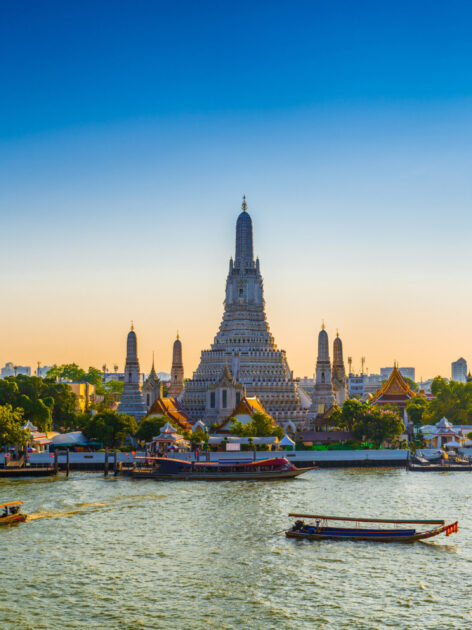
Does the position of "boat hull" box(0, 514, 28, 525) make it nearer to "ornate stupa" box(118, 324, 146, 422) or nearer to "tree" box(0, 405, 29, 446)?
"tree" box(0, 405, 29, 446)

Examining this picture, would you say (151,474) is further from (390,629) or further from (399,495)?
(390,629)

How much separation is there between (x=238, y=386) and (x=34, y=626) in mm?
76638

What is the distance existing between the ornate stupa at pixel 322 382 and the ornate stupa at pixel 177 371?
22.4 meters

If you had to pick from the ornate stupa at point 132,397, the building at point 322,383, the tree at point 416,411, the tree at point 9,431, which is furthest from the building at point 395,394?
the tree at point 9,431

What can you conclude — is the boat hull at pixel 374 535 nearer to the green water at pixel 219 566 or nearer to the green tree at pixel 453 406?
the green water at pixel 219 566

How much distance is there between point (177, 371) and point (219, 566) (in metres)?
93.9

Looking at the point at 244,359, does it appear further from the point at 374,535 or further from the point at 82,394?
the point at 374,535

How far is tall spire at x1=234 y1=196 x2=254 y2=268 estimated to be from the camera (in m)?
122

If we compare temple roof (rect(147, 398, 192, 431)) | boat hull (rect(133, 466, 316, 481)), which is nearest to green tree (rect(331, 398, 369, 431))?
temple roof (rect(147, 398, 192, 431))

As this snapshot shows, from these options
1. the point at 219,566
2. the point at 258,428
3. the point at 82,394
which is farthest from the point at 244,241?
the point at 219,566

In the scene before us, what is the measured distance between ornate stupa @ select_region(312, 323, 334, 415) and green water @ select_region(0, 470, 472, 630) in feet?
180

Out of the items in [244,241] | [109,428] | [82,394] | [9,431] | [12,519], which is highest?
[244,241]

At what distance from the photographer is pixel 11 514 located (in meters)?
52.4

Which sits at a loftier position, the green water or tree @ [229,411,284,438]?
tree @ [229,411,284,438]
